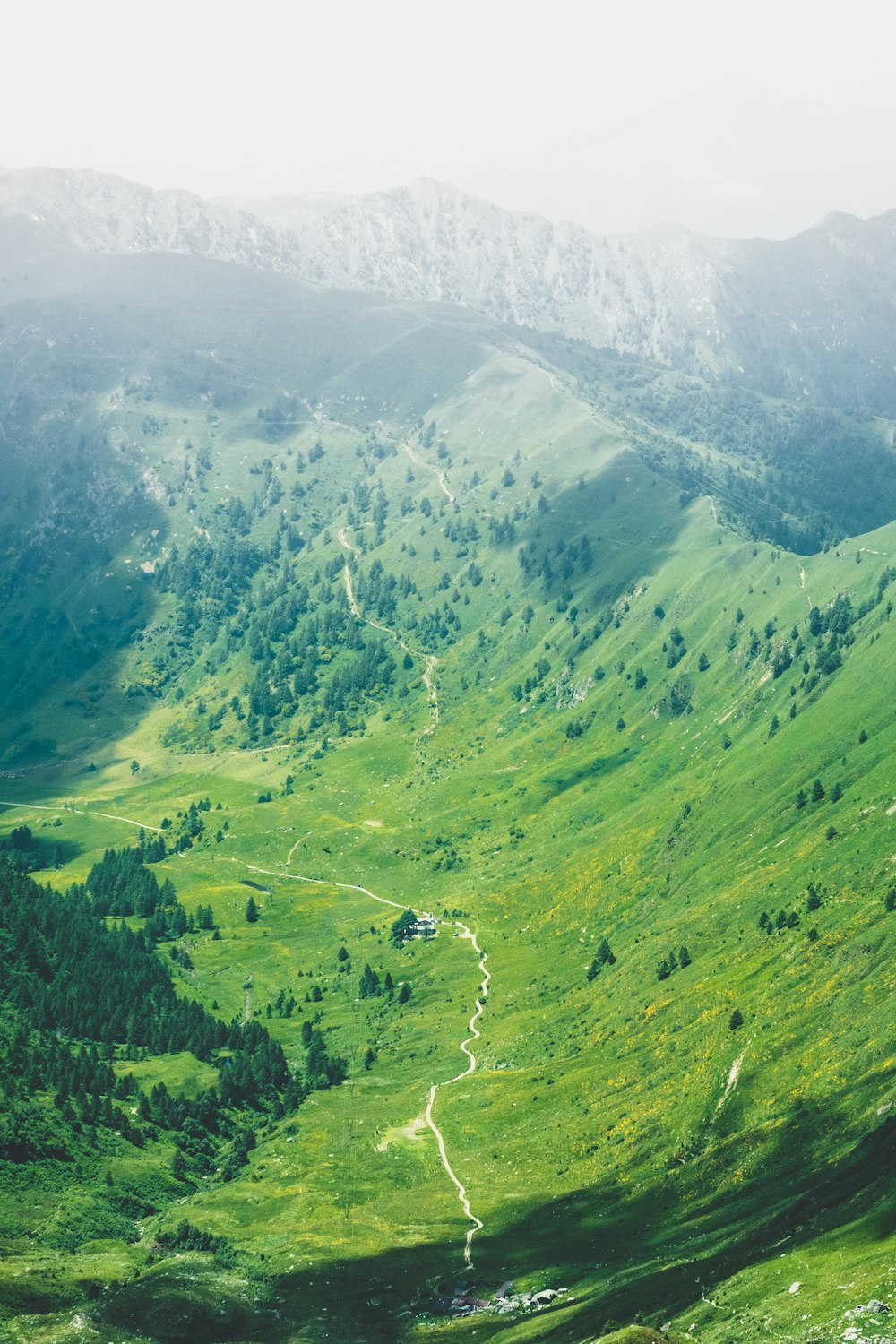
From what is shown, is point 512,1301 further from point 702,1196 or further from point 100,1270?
point 100,1270

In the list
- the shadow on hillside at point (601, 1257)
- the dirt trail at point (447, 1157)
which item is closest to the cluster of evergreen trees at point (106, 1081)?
the dirt trail at point (447, 1157)

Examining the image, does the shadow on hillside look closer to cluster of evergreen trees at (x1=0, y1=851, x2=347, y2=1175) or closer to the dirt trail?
the dirt trail

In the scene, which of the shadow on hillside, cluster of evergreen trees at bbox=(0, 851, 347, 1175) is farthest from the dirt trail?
cluster of evergreen trees at bbox=(0, 851, 347, 1175)

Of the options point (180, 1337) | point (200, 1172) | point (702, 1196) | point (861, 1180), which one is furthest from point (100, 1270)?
point (861, 1180)

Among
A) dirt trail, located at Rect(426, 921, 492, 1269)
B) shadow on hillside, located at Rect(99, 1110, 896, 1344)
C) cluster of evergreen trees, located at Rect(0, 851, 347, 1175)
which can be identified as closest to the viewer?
shadow on hillside, located at Rect(99, 1110, 896, 1344)

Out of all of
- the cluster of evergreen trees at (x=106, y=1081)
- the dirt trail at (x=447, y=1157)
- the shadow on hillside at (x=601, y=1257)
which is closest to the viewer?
the shadow on hillside at (x=601, y=1257)

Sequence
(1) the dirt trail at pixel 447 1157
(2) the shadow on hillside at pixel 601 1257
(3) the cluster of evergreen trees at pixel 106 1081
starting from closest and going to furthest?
(2) the shadow on hillside at pixel 601 1257
(1) the dirt trail at pixel 447 1157
(3) the cluster of evergreen trees at pixel 106 1081

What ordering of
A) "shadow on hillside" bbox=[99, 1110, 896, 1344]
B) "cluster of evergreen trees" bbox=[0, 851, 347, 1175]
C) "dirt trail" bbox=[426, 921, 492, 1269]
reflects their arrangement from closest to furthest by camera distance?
1. "shadow on hillside" bbox=[99, 1110, 896, 1344]
2. "dirt trail" bbox=[426, 921, 492, 1269]
3. "cluster of evergreen trees" bbox=[0, 851, 347, 1175]

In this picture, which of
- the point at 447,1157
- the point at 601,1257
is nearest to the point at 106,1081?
the point at 447,1157

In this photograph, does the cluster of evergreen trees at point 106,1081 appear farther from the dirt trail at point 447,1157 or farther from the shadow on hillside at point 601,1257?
the shadow on hillside at point 601,1257
